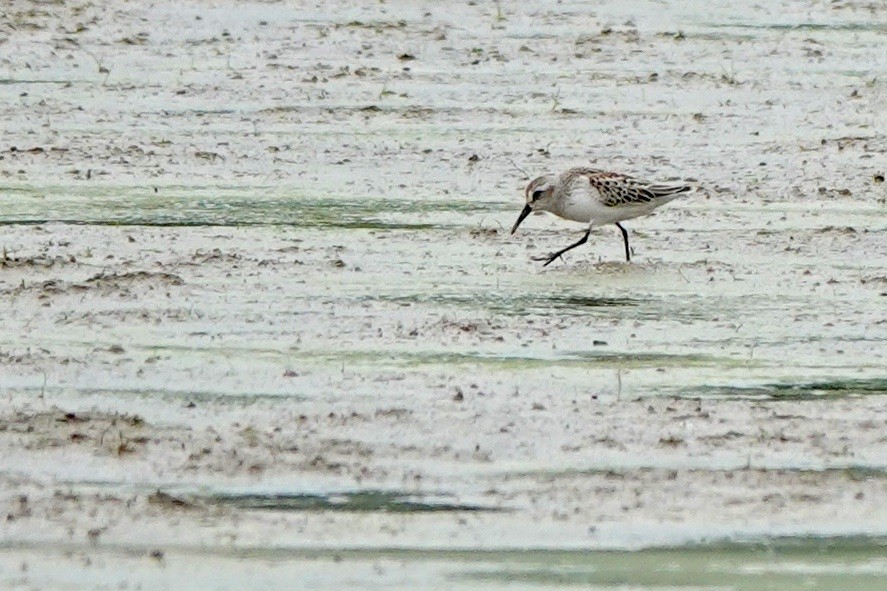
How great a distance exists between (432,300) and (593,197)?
1.39 meters

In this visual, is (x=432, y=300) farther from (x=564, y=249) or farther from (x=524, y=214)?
(x=524, y=214)

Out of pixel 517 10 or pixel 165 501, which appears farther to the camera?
pixel 517 10

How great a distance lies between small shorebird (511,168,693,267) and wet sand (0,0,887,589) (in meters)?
0.24

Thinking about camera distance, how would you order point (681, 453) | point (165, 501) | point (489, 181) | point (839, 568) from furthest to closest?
point (489, 181), point (681, 453), point (165, 501), point (839, 568)

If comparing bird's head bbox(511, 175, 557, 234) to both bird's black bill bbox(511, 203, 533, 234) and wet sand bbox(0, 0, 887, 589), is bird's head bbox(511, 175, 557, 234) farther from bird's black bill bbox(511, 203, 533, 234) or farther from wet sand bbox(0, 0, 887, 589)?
wet sand bbox(0, 0, 887, 589)

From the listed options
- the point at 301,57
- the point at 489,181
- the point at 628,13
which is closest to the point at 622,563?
the point at 489,181

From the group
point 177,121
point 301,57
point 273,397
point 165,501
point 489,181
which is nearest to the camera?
point 165,501

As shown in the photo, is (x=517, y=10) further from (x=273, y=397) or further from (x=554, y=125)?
(x=273, y=397)

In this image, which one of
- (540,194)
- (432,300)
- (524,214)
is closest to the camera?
(432,300)

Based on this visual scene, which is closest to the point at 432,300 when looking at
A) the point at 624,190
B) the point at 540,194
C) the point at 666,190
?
the point at 540,194

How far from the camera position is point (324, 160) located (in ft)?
44.7

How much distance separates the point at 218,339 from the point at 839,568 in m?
3.49

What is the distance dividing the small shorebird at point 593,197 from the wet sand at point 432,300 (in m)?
0.24

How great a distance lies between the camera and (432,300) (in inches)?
414
